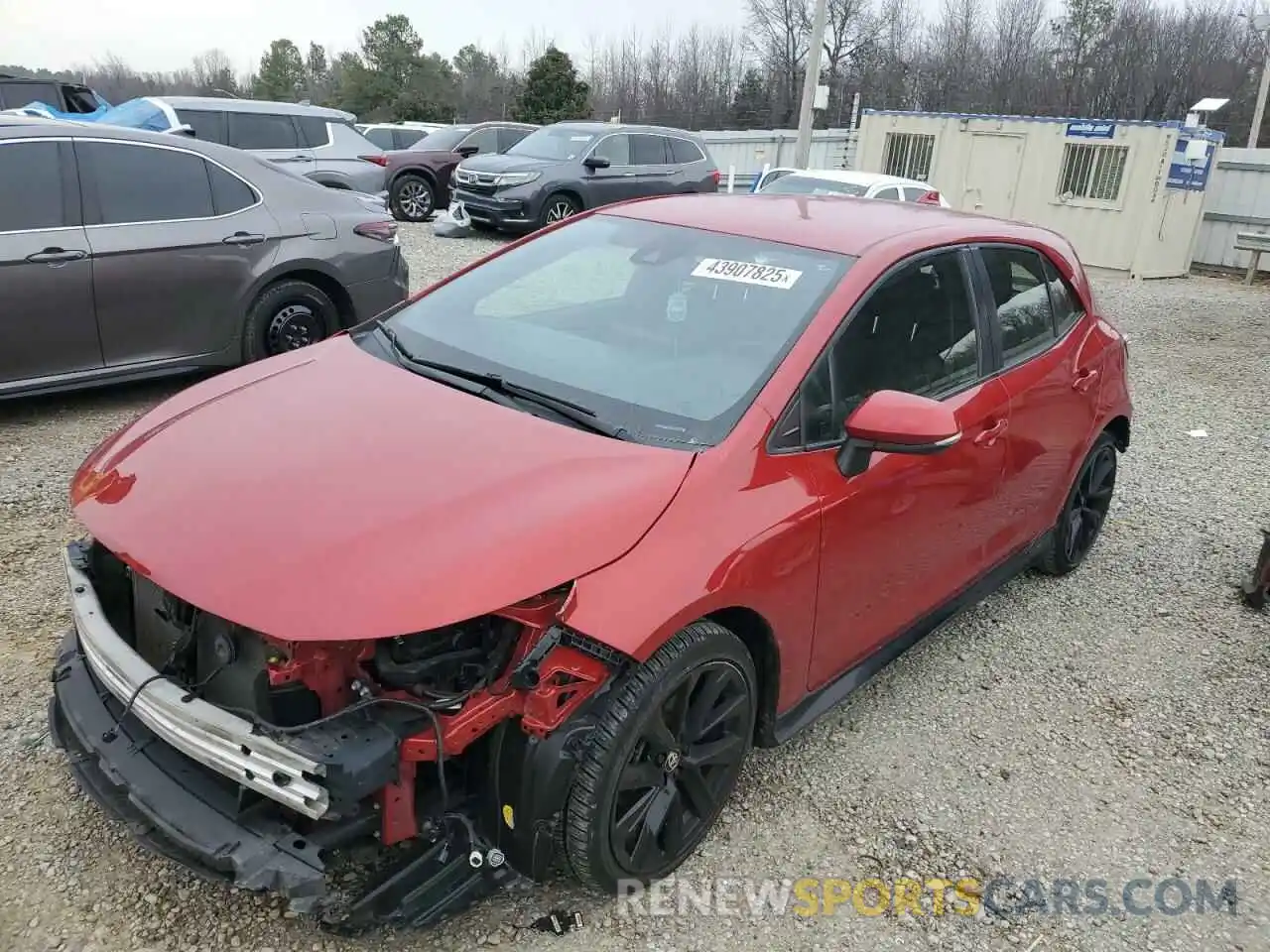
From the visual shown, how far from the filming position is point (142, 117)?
11508 millimetres

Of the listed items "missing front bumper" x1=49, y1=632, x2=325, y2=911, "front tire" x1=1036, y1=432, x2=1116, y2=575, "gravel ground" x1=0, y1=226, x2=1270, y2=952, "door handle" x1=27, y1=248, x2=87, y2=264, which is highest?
"door handle" x1=27, y1=248, x2=87, y2=264

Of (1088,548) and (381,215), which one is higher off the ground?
(381,215)

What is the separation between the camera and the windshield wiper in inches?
102

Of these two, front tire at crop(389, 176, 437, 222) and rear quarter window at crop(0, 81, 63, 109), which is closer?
rear quarter window at crop(0, 81, 63, 109)

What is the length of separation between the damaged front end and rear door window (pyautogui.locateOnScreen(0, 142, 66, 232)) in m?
3.75

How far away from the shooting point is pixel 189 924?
7.57 feet

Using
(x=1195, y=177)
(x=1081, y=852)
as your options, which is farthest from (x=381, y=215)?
(x=1195, y=177)

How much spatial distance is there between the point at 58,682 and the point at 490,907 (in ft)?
4.15

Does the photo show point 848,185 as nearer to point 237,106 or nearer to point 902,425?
point 237,106

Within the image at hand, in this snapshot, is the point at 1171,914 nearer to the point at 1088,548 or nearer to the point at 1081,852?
the point at 1081,852

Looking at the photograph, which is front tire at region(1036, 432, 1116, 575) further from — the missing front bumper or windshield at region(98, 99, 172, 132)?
windshield at region(98, 99, 172, 132)

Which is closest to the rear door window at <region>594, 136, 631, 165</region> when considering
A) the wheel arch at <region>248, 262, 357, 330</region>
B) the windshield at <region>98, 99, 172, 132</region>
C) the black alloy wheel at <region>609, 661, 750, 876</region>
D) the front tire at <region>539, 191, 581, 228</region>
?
the front tire at <region>539, 191, 581, 228</region>

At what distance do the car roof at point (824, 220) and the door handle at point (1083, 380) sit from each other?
1.86 feet

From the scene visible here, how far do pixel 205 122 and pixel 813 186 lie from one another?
24.6 ft
